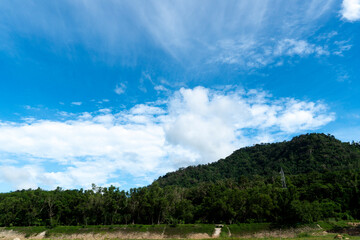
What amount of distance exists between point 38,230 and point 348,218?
8288cm

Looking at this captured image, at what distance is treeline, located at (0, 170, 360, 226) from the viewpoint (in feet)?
209

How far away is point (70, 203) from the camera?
75562 millimetres

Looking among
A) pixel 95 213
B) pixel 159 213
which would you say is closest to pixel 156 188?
pixel 159 213

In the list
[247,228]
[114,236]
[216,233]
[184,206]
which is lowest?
[216,233]

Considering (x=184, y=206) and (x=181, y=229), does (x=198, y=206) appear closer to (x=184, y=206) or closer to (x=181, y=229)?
(x=184, y=206)

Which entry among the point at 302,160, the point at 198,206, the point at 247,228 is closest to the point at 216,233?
the point at 247,228

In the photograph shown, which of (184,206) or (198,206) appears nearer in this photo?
(184,206)

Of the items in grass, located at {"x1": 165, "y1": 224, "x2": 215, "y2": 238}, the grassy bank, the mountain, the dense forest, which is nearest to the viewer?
the grassy bank

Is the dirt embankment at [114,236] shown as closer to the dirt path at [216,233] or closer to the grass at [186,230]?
the grass at [186,230]

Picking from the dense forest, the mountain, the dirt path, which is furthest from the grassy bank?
the mountain

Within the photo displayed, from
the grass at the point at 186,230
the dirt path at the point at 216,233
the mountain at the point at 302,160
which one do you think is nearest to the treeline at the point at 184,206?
the grass at the point at 186,230

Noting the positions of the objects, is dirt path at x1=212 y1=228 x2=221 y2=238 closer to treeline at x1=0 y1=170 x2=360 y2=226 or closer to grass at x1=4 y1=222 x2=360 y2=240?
grass at x1=4 y1=222 x2=360 y2=240

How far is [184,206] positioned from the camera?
71812 millimetres

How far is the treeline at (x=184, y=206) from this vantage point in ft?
209
